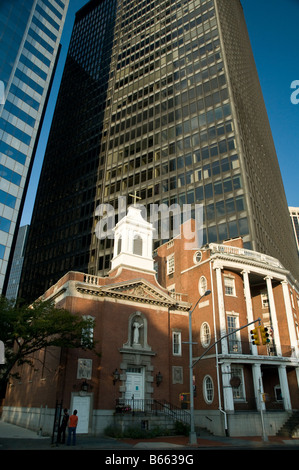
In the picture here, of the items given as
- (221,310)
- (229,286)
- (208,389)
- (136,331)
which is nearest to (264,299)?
(229,286)

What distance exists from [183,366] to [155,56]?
72.7 m

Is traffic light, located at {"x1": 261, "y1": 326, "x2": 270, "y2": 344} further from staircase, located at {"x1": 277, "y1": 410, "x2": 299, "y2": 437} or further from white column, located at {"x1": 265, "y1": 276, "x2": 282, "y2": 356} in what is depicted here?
white column, located at {"x1": 265, "y1": 276, "x2": 282, "y2": 356}

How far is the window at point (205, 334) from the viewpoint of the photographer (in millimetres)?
32031

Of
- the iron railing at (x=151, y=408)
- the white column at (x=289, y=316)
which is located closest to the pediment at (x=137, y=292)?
the iron railing at (x=151, y=408)

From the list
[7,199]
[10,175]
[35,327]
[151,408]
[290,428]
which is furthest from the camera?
[10,175]

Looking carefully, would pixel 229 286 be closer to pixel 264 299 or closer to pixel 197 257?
pixel 197 257

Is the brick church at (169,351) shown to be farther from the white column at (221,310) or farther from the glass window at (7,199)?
the glass window at (7,199)

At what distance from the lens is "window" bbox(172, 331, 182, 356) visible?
3281cm

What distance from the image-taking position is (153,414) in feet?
86.4

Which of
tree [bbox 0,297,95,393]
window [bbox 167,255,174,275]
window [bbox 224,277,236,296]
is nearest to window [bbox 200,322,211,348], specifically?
window [bbox 224,277,236,296]

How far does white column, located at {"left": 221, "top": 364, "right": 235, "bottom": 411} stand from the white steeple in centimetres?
1111

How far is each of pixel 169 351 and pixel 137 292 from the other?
624 centimetres

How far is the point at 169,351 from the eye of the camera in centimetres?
3216

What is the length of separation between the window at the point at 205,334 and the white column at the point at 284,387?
6985 millimetres
